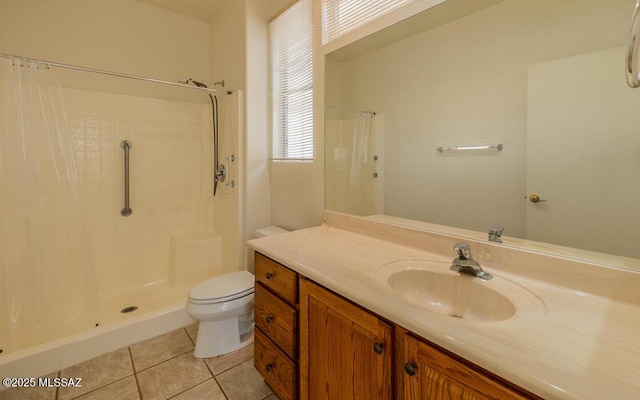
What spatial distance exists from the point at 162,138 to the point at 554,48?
278 centimetres

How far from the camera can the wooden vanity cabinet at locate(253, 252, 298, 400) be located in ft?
3.87

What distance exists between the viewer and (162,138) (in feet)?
8.36

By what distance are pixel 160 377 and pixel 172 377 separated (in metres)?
0.07

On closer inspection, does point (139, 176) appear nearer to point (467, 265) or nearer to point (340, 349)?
point (340, 349)

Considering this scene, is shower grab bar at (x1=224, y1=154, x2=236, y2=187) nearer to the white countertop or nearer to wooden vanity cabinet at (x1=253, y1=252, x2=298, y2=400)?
wooden vanity cabinet at (x1=253, y1=252, x2=298, y2=400)

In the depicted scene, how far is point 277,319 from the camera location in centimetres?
127

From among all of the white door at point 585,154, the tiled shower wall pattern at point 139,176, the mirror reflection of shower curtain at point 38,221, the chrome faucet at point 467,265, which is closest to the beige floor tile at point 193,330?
the mirror reflection of shower curtain at point 38,221

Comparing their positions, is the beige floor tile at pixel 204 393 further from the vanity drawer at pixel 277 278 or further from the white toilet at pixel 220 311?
the vanity drawer at pixel 277 278

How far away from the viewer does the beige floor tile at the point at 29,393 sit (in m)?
1.38

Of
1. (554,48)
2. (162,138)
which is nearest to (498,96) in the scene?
(554,48)

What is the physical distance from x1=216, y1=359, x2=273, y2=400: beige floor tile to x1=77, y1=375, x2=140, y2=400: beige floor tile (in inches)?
16.4

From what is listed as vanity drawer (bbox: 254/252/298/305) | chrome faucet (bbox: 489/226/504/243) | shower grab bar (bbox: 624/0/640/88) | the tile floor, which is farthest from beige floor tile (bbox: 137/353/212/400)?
shower grab bar (bbox: 624/0/640/88)

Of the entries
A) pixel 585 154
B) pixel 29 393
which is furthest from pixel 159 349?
pixel 585 154

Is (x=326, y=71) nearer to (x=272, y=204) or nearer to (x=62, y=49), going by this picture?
(x=272, y=204)
